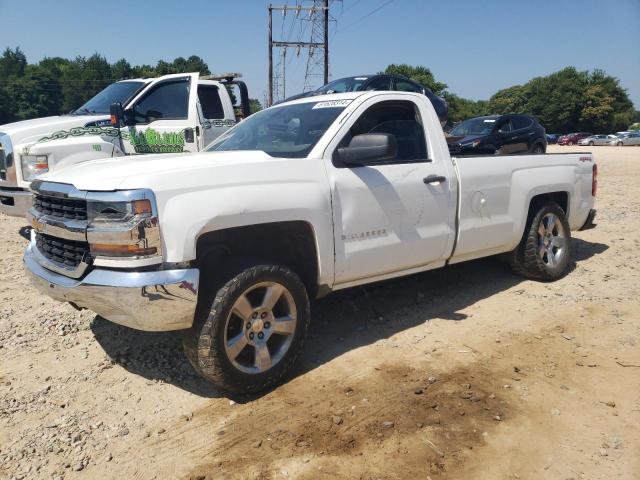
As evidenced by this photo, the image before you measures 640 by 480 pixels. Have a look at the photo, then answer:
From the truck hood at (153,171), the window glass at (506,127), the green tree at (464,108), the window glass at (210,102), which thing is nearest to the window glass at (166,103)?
the window glass at (210,102)

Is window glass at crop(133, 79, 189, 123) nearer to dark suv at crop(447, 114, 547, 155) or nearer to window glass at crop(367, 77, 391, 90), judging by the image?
window glass at crop(367, 77, 391, 90)

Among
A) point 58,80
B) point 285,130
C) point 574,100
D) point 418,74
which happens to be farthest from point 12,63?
point 285,130

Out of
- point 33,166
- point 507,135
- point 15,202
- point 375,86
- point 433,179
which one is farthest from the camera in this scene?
point 507,135

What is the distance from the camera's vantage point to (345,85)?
9695 mm

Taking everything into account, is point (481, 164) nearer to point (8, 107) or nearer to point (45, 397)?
point (45, 397)

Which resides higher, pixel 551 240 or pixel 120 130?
pixel 120 130

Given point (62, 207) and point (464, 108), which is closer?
point (62, 207)

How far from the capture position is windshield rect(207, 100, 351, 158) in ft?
12.3

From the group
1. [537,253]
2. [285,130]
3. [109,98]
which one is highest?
[109,98]

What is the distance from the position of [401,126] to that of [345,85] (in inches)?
227

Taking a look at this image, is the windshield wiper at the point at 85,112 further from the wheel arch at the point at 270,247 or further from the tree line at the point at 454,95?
the tree line at the point at 454,95

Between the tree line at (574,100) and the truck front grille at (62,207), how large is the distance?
2435 inches

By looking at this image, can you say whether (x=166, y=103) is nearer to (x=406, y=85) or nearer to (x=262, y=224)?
(x=406, y=85)

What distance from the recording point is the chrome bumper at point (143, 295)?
2.76 m
